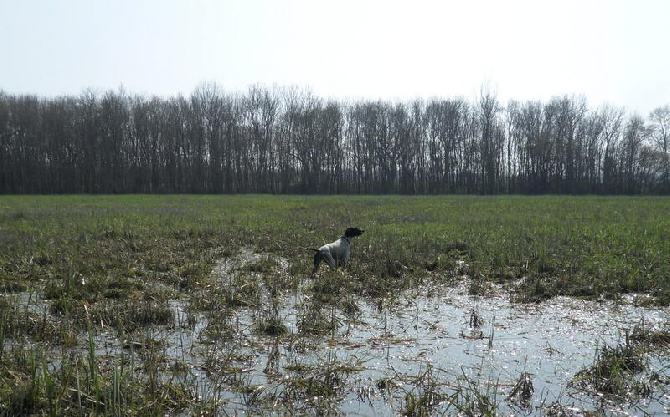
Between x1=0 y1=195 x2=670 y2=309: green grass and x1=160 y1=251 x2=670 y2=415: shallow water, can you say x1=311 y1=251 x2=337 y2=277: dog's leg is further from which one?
x1=160 y1=251 x2=670 y2=415: shallow water

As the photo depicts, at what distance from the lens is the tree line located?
6406cm

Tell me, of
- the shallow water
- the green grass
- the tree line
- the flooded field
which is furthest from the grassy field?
the tree line

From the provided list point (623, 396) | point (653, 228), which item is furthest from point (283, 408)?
point (653, 228)

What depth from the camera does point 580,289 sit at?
7.64m

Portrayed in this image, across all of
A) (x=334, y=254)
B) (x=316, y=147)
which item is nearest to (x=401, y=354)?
(x=334, y=254)

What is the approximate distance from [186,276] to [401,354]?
16.2 ft

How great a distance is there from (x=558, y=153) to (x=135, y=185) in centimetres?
5908

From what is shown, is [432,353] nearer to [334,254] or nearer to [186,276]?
[334,254]

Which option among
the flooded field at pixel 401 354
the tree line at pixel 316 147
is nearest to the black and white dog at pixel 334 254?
the flooded field at pixel 401 354

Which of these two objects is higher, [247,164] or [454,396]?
[247,164]

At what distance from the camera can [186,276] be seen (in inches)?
335

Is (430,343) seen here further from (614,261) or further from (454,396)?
(614,261)

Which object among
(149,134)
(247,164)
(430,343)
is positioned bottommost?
(430,343)

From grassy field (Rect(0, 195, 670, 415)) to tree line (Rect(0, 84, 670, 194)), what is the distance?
2015 inches
